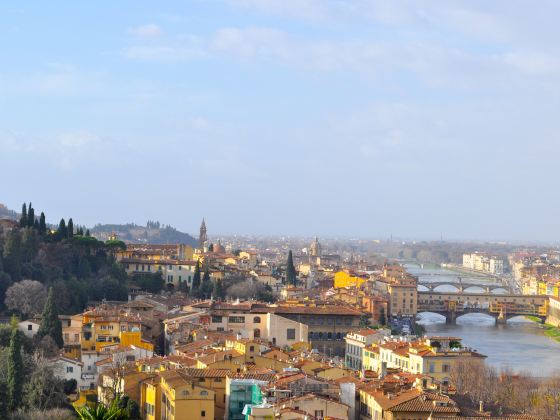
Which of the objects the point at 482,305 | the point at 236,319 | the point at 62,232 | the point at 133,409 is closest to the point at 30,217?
the point at 62,232

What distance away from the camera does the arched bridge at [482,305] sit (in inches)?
2315

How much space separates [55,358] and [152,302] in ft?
33.6

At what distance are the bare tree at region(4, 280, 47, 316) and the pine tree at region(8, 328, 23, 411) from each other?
9.37 meters

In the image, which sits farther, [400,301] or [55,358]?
[400,301]

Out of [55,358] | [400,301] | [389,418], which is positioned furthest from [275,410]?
[400,301]

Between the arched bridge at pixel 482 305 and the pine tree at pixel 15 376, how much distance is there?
38199mm

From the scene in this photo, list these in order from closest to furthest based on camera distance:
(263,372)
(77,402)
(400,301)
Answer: (263,372), (77,402), (400,301)

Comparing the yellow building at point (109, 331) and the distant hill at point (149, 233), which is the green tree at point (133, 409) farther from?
the distant hill at point (149, 233)

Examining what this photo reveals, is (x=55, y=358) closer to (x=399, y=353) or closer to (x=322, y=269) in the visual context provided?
(x=399, y=353)

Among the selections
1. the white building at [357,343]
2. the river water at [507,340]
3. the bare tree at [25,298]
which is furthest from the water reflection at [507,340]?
the bare tree at [25,298]

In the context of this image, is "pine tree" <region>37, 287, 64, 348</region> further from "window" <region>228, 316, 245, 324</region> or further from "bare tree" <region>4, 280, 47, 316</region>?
"window" <region>228, 316, 245, 324</region>

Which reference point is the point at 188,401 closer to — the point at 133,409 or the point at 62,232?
the point at 133,409

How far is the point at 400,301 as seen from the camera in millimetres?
55406

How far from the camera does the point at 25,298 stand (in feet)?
102
